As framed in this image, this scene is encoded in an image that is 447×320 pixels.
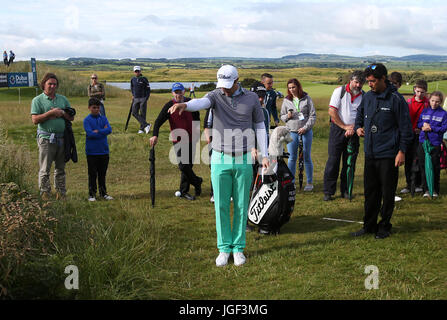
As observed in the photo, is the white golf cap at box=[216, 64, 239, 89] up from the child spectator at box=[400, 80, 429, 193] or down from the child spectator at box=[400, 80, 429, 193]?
up

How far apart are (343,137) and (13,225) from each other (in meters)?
5.61

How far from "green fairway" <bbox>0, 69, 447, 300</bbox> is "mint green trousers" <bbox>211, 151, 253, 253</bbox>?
0.30 m

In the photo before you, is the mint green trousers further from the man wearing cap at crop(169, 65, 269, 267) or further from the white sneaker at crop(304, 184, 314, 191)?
the white sneaker at crop(304, 184, 314, 191)

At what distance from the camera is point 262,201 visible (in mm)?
6531

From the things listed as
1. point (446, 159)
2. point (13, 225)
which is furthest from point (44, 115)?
point (446, 159)

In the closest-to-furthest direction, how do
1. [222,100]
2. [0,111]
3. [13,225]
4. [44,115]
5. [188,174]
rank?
[13,225]
[222,100]
[44,115]
[188,174]
[0,111]

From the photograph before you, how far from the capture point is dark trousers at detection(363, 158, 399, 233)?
6199mm

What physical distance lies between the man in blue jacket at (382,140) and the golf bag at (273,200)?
3.25 ft

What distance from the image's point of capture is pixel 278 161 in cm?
664

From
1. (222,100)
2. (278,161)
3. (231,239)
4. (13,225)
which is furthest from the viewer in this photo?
(278,161)

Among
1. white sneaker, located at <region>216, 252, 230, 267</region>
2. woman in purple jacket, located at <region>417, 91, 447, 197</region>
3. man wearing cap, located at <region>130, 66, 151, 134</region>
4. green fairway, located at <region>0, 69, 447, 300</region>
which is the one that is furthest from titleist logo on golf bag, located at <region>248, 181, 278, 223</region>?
man wearing cap, located at <region>130, 66, 151, 134</region>

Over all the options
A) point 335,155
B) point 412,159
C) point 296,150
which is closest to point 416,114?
point 412,159
